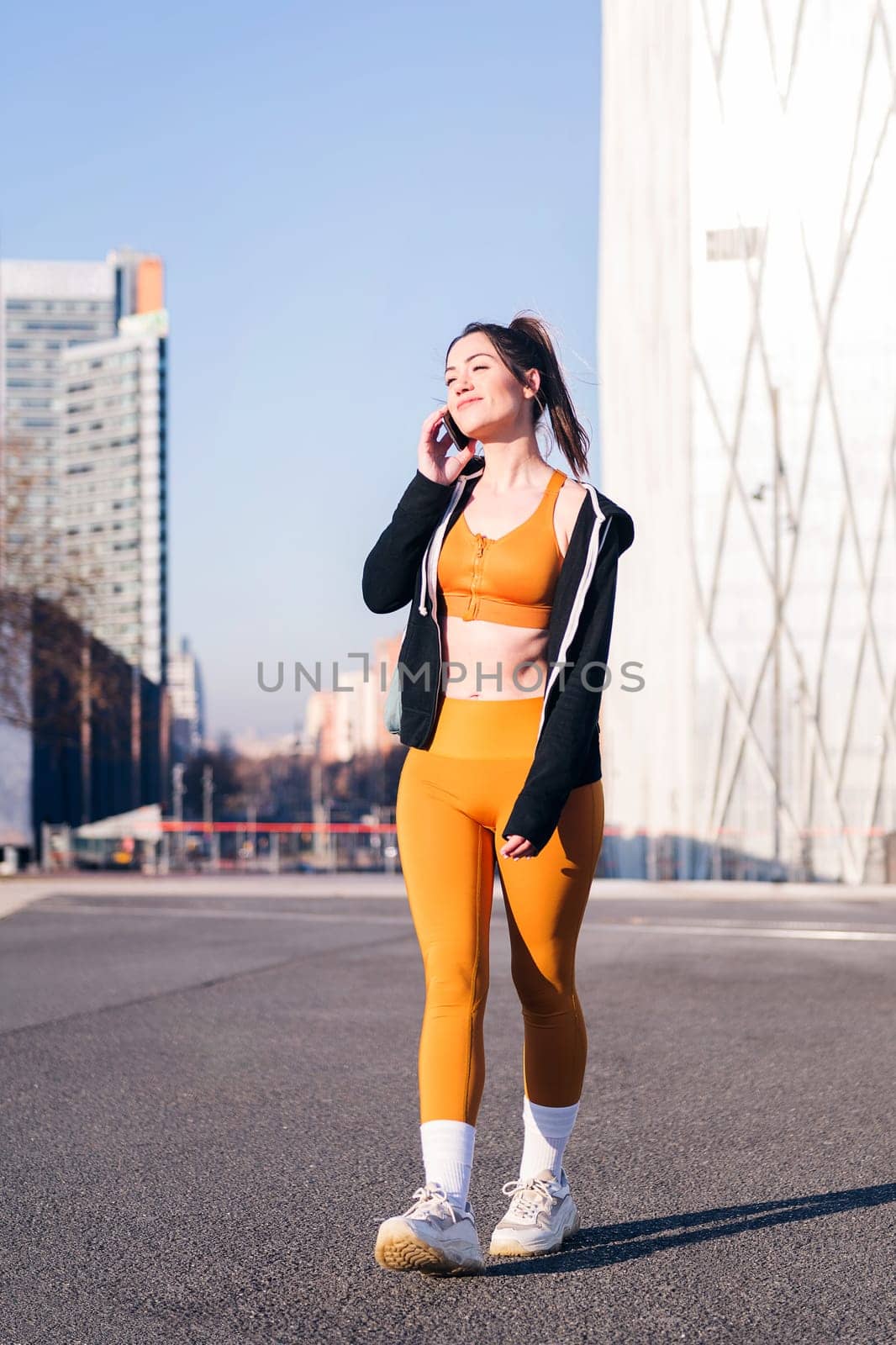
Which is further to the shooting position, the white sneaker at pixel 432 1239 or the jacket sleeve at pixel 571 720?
the jacket sleeve at pixel 571 720

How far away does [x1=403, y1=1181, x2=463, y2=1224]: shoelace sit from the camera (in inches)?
109

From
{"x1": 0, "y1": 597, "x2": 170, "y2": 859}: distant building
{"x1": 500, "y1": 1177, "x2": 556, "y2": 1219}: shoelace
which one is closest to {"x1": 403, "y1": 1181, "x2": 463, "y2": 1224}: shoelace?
{"x1": 500, "y1": 1177, "x2": 556, "y2": 1219}: shoelace

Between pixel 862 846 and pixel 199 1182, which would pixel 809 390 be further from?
pixel 199 1182

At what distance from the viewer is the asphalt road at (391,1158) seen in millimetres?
2645

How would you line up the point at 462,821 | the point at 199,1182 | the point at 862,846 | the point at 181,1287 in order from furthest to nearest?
the point at 862,846 < the point at 199,1182 < the point at 462,821 < the point at 181,1287

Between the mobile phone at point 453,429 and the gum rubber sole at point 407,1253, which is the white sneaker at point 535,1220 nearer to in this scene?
the gum rubber sole at point 407,1253

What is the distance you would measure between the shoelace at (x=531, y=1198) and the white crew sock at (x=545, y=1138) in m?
0.02

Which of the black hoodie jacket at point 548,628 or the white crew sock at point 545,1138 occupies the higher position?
the black hoodie jacket at point 548,628

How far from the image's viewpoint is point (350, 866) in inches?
1320

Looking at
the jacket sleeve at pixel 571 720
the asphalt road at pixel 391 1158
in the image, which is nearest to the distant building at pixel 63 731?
the asphalt road at pixel 391 1158

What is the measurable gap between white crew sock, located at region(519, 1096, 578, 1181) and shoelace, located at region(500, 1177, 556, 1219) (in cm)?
2

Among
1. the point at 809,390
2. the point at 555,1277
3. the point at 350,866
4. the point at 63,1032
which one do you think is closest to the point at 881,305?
the point at 809,390

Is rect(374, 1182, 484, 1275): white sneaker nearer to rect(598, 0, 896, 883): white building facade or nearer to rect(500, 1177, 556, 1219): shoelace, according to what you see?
rect(500, 1177, 556, 1219): shoelace

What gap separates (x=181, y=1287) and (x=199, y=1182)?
2.89ft
